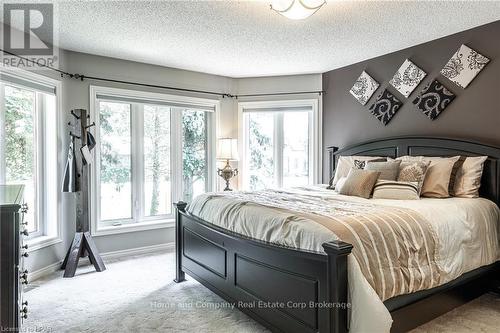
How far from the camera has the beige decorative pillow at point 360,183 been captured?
10.0 feet

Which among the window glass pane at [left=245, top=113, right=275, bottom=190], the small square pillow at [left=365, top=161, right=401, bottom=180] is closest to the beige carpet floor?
the small square pillow at [left=365, top=161, right=401, bottom=180]

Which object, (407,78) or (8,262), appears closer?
(8,262)

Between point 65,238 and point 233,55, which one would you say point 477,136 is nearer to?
point 233,55

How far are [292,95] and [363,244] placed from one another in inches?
132

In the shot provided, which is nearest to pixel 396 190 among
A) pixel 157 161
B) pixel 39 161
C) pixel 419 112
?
pixel 419 112

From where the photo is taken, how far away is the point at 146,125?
4453 millimetres

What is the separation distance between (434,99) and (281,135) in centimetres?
217

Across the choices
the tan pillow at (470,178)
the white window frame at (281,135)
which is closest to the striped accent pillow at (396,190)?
the tan pillow at (470,178)

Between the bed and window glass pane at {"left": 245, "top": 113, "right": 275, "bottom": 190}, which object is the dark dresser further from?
window glass pane at {"left": 245, "top": 113, "right": 275, "bottom": 190}

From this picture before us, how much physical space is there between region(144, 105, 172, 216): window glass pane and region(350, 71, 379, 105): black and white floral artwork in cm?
253

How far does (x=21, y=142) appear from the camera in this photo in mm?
3408

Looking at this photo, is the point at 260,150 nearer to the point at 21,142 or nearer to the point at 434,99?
the point at 434,99

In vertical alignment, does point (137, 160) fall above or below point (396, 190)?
above

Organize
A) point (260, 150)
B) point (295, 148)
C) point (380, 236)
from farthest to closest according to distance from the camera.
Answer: point (260, 150) < point (295, 148) < point (380, 236)
